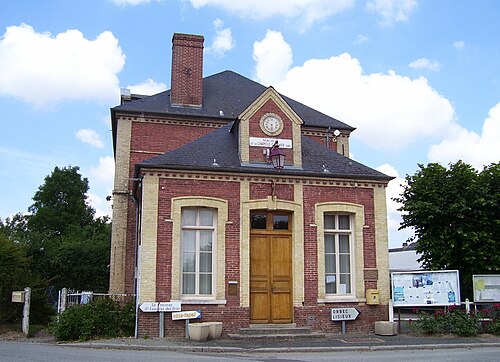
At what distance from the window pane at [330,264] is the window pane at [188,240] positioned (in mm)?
4055

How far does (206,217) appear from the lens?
642 inches

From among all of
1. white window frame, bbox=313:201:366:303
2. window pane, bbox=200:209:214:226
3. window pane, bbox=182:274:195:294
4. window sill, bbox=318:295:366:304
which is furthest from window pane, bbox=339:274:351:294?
window pane, bbox=182:274:195:294

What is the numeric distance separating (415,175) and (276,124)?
6.00 meters

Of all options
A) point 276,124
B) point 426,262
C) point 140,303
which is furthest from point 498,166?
point 140,303

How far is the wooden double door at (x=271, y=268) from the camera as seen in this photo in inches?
637

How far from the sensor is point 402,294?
1681 centimetres

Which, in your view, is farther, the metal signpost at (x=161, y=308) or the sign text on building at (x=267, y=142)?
the sign text on building at (x=267, y=142)

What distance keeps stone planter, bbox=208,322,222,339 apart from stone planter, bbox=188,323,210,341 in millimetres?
156

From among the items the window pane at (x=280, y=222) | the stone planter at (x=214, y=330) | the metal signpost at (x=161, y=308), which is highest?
the window pane at (x=280, y=222)

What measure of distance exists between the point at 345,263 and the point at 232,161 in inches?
183

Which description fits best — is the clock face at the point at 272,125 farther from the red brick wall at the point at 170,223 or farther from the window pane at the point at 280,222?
the window pane at the point at 280,222

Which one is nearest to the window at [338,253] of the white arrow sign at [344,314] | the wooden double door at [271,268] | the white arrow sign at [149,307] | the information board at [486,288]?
the white arrow sign at [344,314]

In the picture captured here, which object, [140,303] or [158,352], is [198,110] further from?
[158,352]

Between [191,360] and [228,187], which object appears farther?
[228,187]
